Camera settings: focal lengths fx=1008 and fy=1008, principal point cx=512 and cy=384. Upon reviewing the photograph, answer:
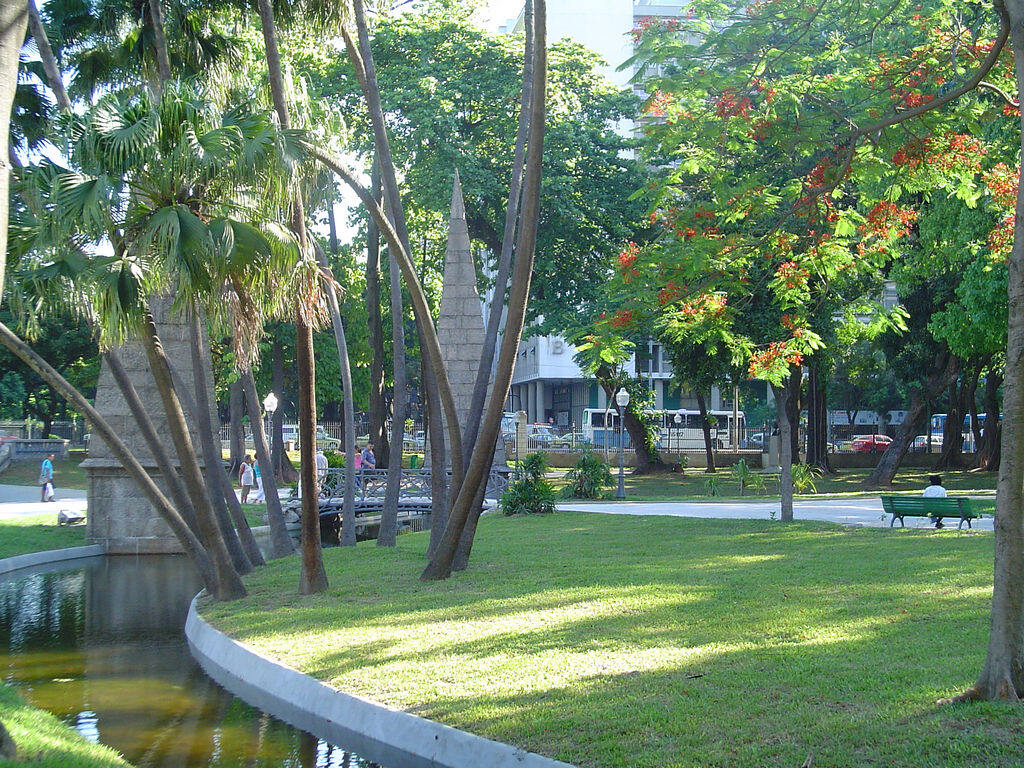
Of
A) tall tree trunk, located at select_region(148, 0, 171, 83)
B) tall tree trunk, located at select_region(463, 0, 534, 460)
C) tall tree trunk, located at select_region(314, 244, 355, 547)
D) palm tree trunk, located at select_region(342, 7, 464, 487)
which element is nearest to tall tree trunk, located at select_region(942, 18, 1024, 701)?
palm tree trunk, located at select_region(342, 7, 464, 487)

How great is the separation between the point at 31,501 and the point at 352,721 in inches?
1051

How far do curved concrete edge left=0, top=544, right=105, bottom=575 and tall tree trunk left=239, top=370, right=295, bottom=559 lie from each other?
569 cm

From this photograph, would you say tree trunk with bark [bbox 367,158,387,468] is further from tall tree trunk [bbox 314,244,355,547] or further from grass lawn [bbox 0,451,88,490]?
tall tree trunk [bbox 314,244,355,547]

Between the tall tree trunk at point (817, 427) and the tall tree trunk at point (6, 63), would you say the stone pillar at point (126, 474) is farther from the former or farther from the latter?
the tall tree trunk at point (817, 427)

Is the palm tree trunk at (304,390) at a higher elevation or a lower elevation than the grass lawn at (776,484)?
higher

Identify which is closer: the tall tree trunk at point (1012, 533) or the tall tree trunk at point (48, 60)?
the tall tree trunk at point (1012, 533)

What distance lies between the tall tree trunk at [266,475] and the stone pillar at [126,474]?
17.0 ft

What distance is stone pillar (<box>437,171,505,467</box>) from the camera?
27.2 m

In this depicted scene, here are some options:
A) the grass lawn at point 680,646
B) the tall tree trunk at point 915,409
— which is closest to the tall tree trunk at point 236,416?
the grass lawn at point 680,646

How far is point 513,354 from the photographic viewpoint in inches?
488

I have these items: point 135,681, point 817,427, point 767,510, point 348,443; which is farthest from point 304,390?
point 817,427

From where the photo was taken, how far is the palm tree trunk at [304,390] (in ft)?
40.0

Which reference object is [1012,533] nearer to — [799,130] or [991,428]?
[799,130]

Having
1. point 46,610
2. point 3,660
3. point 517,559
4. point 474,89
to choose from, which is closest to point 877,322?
point 517,559
